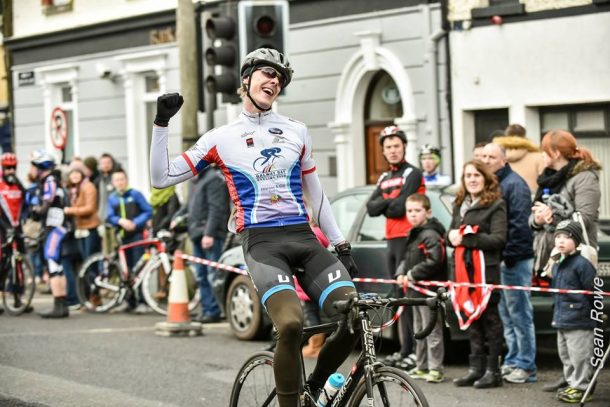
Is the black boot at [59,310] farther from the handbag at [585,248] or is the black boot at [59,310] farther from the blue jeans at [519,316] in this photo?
the handbag at [585,248]

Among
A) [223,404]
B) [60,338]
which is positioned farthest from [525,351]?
[60,338]

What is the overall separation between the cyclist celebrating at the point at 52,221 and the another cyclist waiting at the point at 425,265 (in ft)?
19.7

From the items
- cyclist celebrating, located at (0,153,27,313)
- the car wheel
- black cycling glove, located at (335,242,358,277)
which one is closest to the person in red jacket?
the car wheel

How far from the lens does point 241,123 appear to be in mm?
7105

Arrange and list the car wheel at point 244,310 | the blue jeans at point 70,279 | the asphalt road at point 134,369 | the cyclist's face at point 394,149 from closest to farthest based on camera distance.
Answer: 1. the asphalt road at point 134,369
2. the cyclist's face at point 394,149
3. the car wheel at point 244,310
4. the blue jeans at point 70,279

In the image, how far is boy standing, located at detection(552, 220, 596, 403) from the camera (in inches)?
365

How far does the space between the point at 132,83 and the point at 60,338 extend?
41.5 feet

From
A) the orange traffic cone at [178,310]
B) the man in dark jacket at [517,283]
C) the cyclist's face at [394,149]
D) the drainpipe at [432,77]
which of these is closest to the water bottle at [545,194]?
the man in dark jacket at [517,283]

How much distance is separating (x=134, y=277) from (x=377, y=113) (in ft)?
20.5

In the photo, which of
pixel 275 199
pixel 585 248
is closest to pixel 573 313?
pixel 585 248

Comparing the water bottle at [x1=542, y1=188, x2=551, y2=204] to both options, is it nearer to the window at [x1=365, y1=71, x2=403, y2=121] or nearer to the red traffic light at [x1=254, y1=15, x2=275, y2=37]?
the red traffic light at [x1=254, y1=15, x2=275, y2=37]

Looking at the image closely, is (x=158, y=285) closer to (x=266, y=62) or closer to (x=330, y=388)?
(x=266, y=62)

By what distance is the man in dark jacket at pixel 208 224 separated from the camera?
47.7 feet

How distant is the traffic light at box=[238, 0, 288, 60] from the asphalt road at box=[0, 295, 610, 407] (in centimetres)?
317
